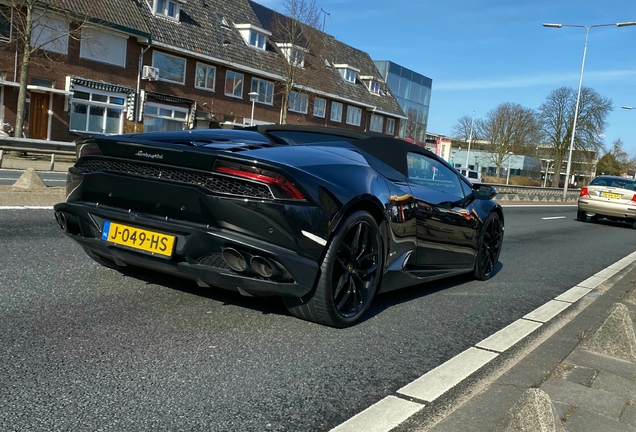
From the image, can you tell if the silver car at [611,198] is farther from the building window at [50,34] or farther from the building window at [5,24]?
the building window at [5,24]

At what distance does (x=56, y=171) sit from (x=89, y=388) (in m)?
17.0

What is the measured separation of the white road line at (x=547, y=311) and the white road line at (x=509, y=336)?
185 millimetres

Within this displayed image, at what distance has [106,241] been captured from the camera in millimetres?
3770

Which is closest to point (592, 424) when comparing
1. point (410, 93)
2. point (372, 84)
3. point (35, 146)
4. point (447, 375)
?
point (447, 375)

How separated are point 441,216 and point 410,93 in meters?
59.1

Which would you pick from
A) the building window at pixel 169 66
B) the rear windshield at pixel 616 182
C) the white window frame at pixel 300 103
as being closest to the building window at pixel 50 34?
the building window at pixel 169 66

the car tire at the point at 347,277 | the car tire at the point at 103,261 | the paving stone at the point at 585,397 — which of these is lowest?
the paving stone at the point at 585,397

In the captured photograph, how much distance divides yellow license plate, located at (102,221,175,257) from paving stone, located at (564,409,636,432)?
226cm

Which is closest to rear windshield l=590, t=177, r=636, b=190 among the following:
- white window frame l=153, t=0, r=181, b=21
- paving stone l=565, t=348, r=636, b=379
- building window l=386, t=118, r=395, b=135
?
paving stone l=565, t=348, r=636, b=379

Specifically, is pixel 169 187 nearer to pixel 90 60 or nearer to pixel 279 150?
pixel 279 150

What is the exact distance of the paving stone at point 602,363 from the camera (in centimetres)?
349

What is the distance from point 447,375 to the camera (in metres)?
3.33

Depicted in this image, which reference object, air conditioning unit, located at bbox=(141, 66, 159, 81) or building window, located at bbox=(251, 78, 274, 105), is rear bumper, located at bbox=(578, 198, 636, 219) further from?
building window, located at bbox=(251, 78, 274, 105)

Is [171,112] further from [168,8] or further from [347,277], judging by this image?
[347,277]
